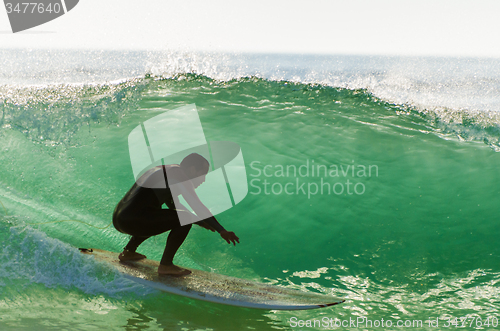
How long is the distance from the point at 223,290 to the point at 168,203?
2.85 feet

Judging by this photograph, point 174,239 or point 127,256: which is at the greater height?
point 174,239

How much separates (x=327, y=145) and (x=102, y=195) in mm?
3893

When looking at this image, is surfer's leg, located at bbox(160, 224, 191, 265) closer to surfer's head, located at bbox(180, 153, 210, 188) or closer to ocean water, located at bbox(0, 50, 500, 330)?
ocean water, located at bbox(0, 50, 500, 330)

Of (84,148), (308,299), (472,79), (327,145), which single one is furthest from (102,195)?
(472,79)

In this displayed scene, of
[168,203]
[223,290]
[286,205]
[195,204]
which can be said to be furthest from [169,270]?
[286,205]

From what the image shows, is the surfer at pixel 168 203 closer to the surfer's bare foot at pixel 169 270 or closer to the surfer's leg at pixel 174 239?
the surfer's leg at pixel 174 239

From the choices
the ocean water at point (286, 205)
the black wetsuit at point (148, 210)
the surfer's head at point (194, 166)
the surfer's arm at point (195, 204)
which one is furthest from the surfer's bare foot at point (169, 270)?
the surfer's head at point (194, 166)

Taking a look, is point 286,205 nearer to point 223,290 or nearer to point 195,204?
point 223,290

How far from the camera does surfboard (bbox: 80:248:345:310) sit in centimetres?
281

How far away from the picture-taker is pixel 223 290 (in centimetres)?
299

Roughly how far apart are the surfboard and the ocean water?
0.13m

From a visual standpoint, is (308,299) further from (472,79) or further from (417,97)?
(472,79)

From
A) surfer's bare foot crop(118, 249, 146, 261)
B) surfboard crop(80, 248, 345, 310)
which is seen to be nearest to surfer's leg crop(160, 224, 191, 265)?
surfboard crop(80, 248, 345, 310)

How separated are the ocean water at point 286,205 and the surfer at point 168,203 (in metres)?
0.61
